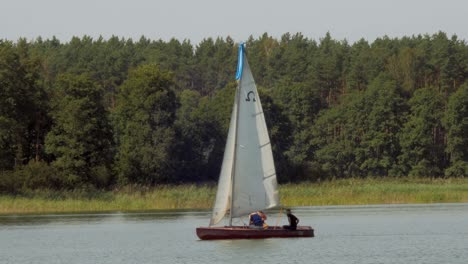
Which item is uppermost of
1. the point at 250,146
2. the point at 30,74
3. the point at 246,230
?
the point at 30,74

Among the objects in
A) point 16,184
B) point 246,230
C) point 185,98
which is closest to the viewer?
point 246,230

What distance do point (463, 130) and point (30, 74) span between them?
189 feet

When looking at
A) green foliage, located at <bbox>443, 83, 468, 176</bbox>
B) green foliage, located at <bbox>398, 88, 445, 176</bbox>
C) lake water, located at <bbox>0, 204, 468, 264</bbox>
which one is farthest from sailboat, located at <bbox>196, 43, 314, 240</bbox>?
green foliage, located at <bbox>443, 83, 468, 176</bbox>

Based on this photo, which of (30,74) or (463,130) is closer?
(30,74)

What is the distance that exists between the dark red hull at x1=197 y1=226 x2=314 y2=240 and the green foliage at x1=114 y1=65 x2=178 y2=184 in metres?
59.7

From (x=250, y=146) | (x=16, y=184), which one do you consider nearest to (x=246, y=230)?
(x=250, y=146)

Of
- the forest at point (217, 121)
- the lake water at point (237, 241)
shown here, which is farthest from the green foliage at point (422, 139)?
the lake water at point (237, 241)

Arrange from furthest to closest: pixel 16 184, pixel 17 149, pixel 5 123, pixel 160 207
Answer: pixel 17 149 < pixel 5 123 < pixel 16 184 < pixel 160 207

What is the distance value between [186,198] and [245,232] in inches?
1333

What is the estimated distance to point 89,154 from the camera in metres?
108

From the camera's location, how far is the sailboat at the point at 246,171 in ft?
171

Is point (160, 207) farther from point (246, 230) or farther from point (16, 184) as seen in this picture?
point (246, 230)

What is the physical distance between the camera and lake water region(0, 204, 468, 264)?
4866cm

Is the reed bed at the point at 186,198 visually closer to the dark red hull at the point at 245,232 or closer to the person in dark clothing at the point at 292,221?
the dark red hull at the point at 245,232
